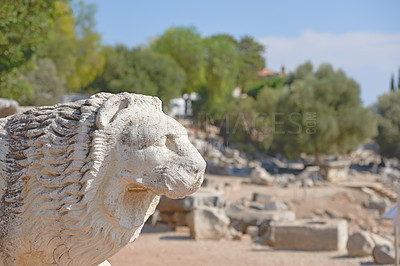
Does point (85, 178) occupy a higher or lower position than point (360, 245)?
higher

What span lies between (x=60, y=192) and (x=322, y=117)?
25861 mm

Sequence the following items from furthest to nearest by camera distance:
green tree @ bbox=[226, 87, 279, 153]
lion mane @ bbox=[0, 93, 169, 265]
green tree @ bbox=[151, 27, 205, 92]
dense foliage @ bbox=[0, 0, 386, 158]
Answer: green tree @ bbox=[151, 27, 205, 92] < green tree @ bbox=[226, 87, 279, 153] < dense foliage @ bbox=[0, 0, 386, 158] < lion mane @ bbox=[0, 93, 169, 265]

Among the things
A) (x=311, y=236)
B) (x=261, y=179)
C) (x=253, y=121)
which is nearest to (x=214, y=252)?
(x=311, y=236)

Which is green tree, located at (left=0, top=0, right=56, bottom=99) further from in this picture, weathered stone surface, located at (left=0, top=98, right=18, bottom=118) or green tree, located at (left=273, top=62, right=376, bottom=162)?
green tree, located at (left=273, top=62, right=376, bottom=162)

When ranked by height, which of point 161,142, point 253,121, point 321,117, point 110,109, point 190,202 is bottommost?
point 190,202

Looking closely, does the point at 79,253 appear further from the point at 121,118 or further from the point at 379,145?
the point at 379,145

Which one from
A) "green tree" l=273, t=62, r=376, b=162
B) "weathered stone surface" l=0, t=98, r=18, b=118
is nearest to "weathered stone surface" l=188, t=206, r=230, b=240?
"weathered stone surface" l=0, t=98, r=18, b=118

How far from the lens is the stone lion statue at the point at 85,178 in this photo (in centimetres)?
301

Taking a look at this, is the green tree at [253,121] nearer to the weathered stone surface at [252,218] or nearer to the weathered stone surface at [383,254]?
the weathered stone surface at [252,218]

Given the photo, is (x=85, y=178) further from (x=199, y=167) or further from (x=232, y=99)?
(x=232, y=99)

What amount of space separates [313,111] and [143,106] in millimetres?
25695

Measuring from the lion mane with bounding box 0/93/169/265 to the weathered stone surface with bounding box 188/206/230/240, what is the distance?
27.9 feet

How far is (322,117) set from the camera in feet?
90.9

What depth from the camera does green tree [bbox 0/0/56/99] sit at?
10.8 meters
